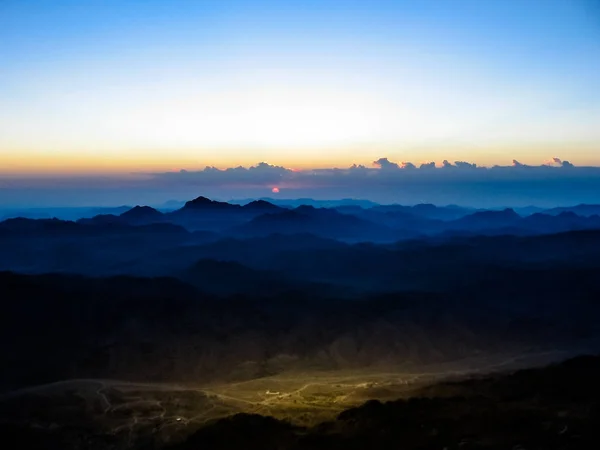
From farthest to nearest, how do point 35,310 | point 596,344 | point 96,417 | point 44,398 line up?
point 35,310 < point 596,344 < point 44,398 < point 96,417

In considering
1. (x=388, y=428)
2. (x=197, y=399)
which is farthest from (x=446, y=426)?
(x=197, y=399)

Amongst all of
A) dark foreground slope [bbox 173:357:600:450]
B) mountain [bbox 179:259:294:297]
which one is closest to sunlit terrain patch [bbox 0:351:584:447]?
dark foreground slope [bbox 173:357:600:450]

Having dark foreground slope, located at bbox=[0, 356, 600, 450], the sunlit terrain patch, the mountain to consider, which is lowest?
the sunlit terrain patch

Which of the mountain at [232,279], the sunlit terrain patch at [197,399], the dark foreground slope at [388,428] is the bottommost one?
the sunlit terrain patch at [197,399]

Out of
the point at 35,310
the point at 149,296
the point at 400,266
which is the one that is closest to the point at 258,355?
the point at 149,296

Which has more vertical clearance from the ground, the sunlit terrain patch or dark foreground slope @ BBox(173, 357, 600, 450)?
dark foreground slope @ BBox(173, 357, 600, 450)

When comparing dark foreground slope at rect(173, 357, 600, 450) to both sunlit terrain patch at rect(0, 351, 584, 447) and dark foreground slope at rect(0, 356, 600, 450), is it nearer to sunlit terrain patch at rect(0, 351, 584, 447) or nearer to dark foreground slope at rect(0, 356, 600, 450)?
dark foreground slope at rect(0, 356, 600, 450)

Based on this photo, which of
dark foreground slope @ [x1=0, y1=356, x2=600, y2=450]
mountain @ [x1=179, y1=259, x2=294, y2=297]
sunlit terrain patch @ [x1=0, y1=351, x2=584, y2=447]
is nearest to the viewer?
dark foreground slope @ [x1=0, y1=356, x2=600, y2=450]

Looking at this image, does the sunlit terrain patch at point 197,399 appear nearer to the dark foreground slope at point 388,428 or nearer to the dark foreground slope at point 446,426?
the dark foreground slope at point 388,428

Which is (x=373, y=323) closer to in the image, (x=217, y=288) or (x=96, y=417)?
(x=217, y=288)

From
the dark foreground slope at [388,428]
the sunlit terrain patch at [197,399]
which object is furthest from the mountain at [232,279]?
the dark foreground slope at [388,428]

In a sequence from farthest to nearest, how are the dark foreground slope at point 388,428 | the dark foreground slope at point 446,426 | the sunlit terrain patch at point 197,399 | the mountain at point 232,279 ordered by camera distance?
1. the mountain at point 232,279
2. the sunlit terrain patch at point 197,399
3. the dark foreground slope at point 388,428
4. the dark foreground slope at point 446,426
